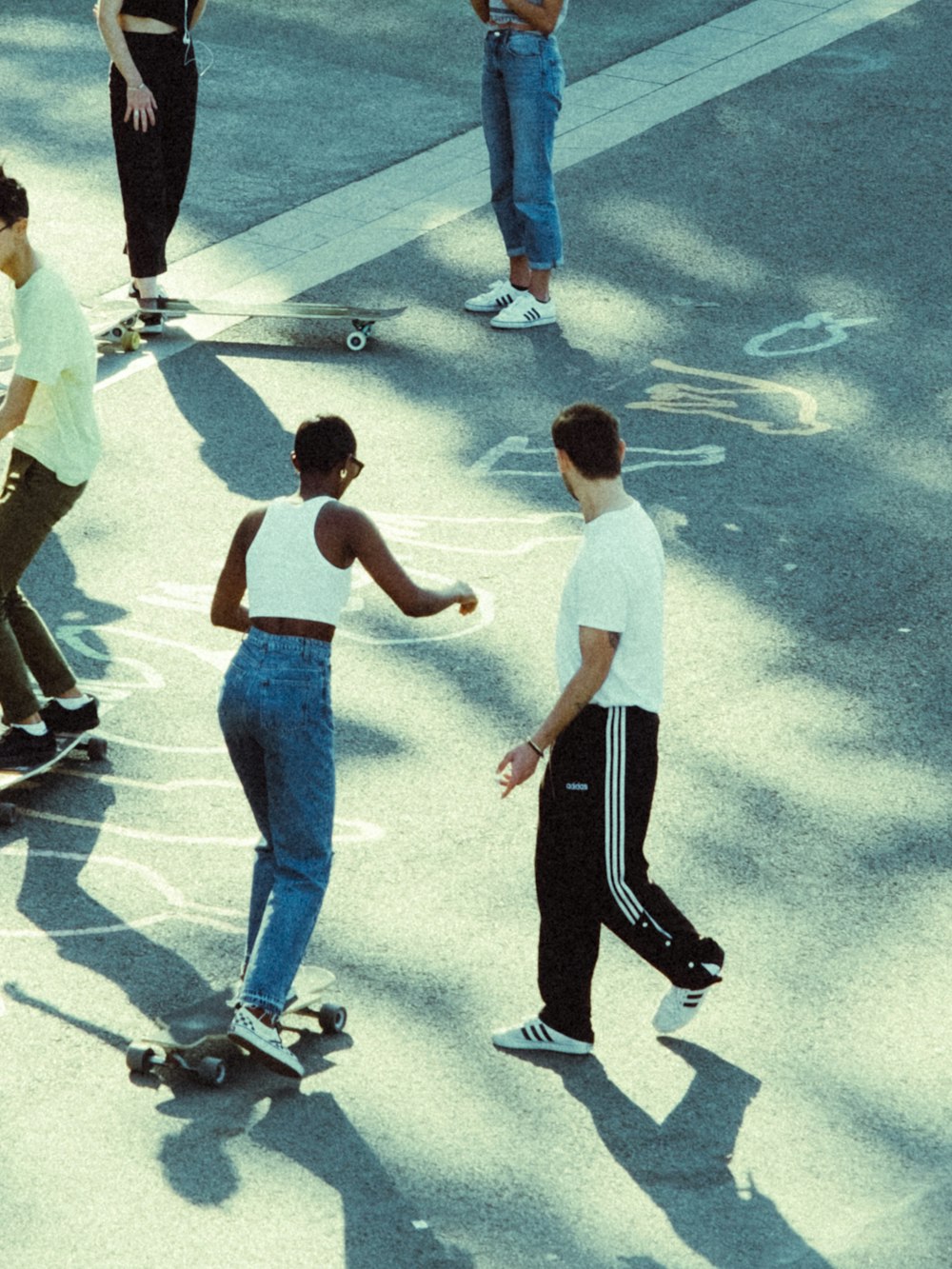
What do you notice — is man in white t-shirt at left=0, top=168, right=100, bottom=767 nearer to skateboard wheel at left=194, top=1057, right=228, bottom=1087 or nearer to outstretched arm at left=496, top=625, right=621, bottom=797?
skateboard wheel at left=194, top=1057, right=228, bottom=1087

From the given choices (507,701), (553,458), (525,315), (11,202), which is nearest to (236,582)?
(11,202)

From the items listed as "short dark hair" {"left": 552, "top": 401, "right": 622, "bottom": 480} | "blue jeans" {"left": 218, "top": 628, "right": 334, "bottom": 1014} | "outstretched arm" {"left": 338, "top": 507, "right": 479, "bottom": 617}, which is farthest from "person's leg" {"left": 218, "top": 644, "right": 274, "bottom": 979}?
"short dark hair" {"left": 552, "top": 401, "right": 622, "bottom": 480}

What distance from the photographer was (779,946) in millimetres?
5809

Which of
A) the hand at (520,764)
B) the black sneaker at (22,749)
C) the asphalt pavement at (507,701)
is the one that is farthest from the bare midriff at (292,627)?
the black sneaker at (22,749)

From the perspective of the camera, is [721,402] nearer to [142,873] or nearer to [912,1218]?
[142,873]

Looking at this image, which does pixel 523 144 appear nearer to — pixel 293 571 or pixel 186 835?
pixel 186 835

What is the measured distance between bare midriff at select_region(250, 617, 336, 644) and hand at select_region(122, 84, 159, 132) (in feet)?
17.3

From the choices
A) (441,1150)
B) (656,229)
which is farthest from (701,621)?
(656,229)

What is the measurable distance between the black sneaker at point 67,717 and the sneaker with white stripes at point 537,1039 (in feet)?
6.89

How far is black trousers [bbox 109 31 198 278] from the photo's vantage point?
9.75 meters

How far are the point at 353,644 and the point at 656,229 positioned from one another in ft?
16.0

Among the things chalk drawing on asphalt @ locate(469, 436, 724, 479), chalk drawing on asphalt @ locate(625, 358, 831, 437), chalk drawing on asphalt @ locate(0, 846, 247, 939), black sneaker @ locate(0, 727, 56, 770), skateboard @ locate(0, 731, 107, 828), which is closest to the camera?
chalk drawing on asphalt @ locate(0, 846, 247, 939)

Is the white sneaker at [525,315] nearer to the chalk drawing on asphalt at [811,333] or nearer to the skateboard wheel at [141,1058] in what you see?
the chalk drawing on asphalt at [811,333]

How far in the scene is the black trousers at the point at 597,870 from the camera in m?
5.18
